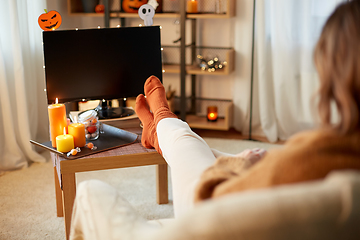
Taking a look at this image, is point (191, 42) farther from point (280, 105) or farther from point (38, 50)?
point (38, 50)

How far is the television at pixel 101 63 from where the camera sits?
1951 millimetres

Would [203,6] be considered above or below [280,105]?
above

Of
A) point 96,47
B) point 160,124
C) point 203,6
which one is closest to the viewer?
point 160,124

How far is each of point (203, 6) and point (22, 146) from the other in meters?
1.73

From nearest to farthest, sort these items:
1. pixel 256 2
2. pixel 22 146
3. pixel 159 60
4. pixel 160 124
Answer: pixel 160 124
pixel 159 60
pixel 22 146
pixel 256 2

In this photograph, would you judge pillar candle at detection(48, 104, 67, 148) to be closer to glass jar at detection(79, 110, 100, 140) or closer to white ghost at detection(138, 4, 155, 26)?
glass jar at detection(79, 110, 100, 140)

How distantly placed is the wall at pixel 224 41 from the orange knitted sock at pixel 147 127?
1.60 m

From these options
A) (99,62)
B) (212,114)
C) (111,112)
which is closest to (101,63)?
(99,62)

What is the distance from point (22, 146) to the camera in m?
2.66

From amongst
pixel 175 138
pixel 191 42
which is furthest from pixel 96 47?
pixel 191 42

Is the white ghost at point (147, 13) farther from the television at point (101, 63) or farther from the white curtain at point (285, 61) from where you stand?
the white curtain at point (285, 61)

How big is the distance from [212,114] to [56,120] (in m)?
1.82

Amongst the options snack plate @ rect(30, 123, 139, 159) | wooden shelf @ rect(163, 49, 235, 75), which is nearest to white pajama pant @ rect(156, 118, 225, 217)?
snack plate @ rect(30, 123, 139, 159)

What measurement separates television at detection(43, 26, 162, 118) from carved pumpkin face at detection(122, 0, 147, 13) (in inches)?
45.5
